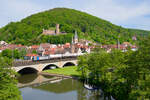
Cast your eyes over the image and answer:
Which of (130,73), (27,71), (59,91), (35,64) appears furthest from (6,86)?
(27,71)

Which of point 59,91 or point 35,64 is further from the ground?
point 35,64

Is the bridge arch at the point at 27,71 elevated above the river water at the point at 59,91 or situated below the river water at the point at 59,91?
above

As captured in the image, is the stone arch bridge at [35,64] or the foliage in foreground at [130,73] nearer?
the foliage in foreground at [130,73]

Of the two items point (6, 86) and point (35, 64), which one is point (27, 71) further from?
point (6, 86)

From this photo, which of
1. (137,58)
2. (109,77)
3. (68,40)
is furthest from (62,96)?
(68,40)

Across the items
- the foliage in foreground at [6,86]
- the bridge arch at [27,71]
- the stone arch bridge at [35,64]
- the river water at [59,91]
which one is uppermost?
the foliage in foreground at [6,86]

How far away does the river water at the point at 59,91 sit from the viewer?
140 ft

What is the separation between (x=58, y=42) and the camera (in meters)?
196

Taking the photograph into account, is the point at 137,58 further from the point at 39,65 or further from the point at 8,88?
the point at 39,65

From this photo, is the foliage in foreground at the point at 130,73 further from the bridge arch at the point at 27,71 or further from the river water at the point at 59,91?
the bridge arch at the point at 27,71

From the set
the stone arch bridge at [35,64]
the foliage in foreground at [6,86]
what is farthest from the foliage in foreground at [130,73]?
the stone arch bridge at [35,64]

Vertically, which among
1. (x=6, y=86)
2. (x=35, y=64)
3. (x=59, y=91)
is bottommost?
(x=59, y=91)

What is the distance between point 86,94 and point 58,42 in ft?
507

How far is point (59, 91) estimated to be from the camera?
48719mm
